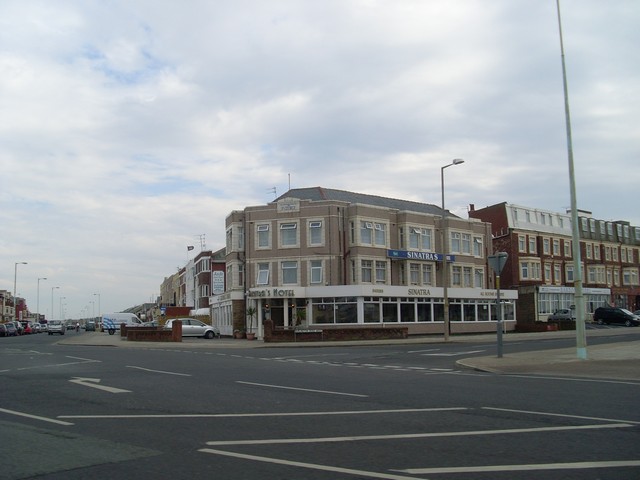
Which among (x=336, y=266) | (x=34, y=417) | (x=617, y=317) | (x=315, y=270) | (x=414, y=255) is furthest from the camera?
(x=617, y=317)

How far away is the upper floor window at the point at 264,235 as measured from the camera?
4706cm

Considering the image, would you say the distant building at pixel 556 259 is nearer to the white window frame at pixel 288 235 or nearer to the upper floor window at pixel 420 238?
the upper floor window at pixel 420 238

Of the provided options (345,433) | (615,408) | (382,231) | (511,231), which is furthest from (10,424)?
(511,231)

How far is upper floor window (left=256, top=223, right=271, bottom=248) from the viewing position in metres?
47.1

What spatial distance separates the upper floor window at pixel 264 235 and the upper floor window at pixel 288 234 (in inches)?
41.5

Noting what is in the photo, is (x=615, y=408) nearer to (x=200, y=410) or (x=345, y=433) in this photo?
(x=345, y=433)

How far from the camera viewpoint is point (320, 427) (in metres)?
8.87

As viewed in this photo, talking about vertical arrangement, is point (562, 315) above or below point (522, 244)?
below

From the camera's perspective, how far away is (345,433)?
8422 millimetres

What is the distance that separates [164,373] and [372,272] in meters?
30.7

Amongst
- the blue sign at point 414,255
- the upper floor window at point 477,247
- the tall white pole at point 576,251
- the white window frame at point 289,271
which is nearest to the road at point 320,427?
the tall white pole at point 576,251

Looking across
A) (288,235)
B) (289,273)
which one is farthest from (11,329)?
(288,235)

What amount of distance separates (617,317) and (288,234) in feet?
119

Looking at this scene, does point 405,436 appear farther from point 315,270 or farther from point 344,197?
point 344,197
